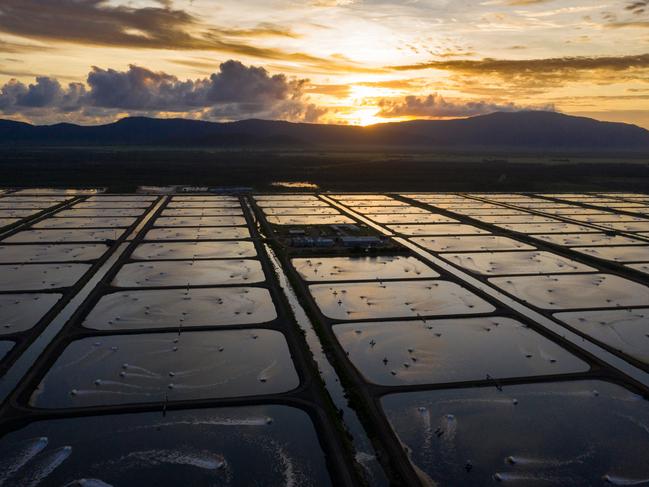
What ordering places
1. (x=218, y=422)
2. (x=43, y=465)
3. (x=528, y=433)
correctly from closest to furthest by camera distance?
(x=43, y=465), (x=528, y=433), (x=218, y=422)

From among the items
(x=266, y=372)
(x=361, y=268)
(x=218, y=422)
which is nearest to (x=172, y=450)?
(x=218, y=422)

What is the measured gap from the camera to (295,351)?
2417 cm

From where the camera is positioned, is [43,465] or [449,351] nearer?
[43,465]

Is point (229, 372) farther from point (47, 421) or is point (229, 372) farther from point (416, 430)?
point (416, 430)

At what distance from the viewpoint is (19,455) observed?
16.6 metres

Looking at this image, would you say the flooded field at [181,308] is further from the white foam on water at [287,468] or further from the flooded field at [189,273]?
the white foam on water at [287,468]

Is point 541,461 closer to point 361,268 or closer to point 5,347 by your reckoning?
point 361,268

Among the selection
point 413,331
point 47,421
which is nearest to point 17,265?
point 47,421

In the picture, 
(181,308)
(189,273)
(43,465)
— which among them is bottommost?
(43,465)

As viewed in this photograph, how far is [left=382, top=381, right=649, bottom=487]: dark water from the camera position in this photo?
16234 millimetres

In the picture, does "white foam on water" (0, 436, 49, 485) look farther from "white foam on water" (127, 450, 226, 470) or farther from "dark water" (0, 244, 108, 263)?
"dark water" (0, 244, 108, 263)

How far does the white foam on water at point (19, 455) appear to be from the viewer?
15820 millimetres

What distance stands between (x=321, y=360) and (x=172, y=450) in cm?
831

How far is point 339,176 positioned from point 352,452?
10160cm
